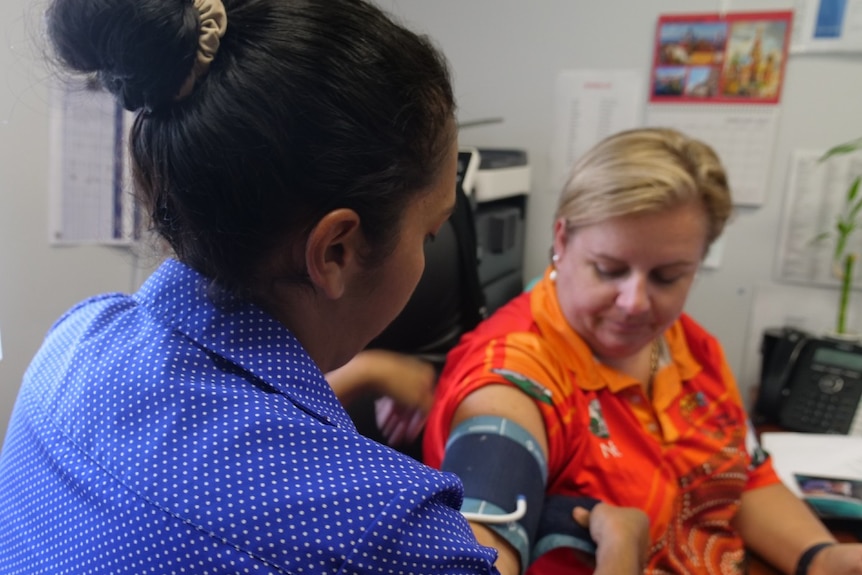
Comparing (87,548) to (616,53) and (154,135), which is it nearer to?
(154,135)

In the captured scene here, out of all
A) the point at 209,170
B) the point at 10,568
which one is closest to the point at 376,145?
the point at 209,170

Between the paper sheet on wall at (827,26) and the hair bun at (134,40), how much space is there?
66.1 inches

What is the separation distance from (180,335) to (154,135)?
6.8 inches

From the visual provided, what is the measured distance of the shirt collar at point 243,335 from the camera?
55 centimetres

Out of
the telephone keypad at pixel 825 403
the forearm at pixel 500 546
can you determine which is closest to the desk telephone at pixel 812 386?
the telephone keypad at pixel 825 403

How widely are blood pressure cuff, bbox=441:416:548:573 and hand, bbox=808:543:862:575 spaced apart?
50 centimetres

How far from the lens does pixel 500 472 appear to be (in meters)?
0.84

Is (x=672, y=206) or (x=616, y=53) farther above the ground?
(x=616, y=53)

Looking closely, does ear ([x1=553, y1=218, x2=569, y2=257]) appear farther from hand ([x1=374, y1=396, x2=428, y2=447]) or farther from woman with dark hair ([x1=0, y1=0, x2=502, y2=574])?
woman with dark hair ([x1=0, y1=0, x2=502, y2=574])

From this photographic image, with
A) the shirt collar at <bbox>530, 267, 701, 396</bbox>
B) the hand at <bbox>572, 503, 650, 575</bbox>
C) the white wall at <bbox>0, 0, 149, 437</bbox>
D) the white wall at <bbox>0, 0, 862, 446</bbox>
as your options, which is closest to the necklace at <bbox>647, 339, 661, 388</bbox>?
the shirt collar at <bbox>530, 267, 701, 396</bbox>

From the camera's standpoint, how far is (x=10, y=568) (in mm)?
534

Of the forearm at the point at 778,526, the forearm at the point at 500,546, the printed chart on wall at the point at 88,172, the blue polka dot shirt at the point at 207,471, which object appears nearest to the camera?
the blue polka dot shirt at the point at 207,471

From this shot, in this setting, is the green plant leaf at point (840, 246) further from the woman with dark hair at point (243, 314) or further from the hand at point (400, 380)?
the woman with dark hair at point (243, 314)

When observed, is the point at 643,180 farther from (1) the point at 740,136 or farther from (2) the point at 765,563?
(1) the point at 740,136
